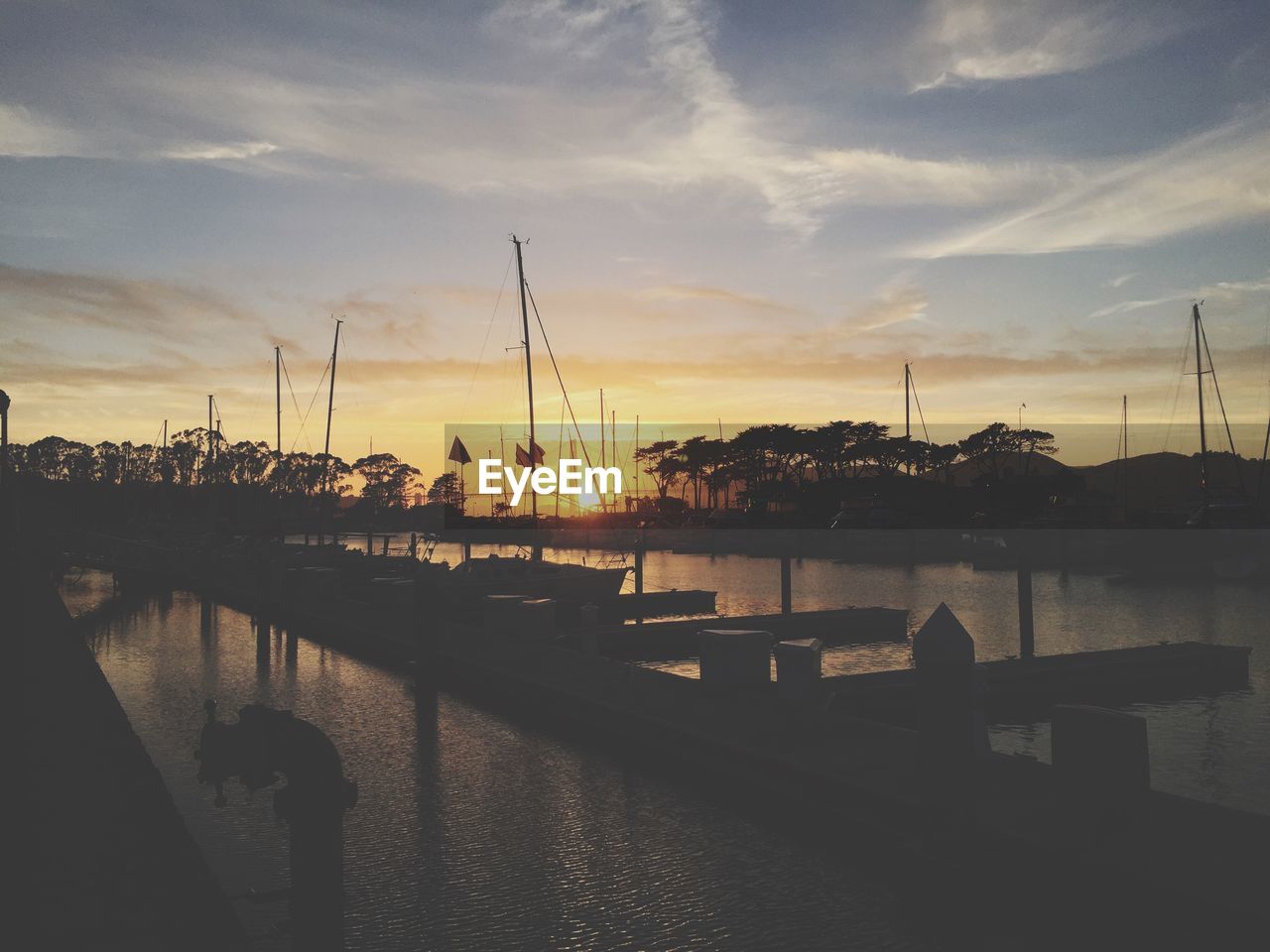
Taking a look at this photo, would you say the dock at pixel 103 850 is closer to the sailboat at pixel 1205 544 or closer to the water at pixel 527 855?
the water at pixel 527 855

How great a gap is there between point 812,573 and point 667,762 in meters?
72.0

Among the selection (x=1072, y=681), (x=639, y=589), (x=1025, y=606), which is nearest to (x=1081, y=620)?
(x=1025, y=606)

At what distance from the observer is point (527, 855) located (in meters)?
11.1

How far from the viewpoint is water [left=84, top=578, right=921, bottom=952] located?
903cm

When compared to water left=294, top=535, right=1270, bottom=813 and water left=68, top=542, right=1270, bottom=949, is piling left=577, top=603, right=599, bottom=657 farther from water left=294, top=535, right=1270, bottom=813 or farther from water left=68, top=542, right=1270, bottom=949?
water left=294, top=535, right=1270, bottom=813

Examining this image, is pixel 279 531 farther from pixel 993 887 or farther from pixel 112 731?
pixel 993 887

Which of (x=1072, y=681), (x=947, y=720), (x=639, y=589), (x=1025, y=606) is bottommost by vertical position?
(x=1072, y=681)

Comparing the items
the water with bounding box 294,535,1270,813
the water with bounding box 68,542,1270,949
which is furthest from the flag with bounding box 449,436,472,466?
the water with bounding box 68,542,1270,949

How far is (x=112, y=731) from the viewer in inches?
554

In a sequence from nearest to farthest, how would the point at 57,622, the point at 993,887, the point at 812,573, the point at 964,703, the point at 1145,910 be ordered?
the point at 1145,910
the point at 993,887
the point at 964,703
the point at 57,622
the point at 812,573

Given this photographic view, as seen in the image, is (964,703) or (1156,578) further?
(1156,578)

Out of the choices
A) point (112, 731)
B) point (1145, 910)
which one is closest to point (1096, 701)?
point (1145, 910)

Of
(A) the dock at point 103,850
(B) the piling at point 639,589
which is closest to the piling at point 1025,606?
(B) the piling at point 639,589

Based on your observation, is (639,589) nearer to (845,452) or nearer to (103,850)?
(103,850)
